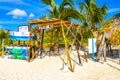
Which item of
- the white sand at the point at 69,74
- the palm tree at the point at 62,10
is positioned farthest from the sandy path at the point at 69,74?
the palm tree at the point at 62,10

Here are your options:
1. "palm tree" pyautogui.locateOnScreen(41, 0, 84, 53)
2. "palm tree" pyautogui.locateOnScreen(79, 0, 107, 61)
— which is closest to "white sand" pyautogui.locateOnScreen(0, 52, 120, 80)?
"palm tree" pyautogui.locateOnScreen(41, 0, 84, 53)

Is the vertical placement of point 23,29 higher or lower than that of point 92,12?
lower

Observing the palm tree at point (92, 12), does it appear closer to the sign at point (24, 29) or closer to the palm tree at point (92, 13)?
the palm tree at point (92, 13)

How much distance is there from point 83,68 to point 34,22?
518 centimetres

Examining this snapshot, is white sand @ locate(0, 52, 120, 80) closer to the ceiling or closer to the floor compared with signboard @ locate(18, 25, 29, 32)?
closer to the floor

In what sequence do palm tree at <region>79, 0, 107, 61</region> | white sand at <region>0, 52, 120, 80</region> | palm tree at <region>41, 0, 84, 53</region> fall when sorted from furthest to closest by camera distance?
palm tree at <region>79, 0, 107, 61</region> → palm tree at <region>41, 0, 84, 53</region> → white sand at <region>0, 52, 120, 80</region>

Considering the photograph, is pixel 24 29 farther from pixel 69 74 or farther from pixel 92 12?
pixel 69 74

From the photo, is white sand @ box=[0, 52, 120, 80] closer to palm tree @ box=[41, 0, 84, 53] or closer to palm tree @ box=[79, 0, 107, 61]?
palm tree @ box=[41, 0, 84, 53]

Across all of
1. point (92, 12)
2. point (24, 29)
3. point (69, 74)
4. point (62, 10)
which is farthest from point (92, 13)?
point (69, 74)

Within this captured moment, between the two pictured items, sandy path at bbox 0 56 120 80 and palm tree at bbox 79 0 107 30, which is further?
palm tree at bbox 79 0 107 30

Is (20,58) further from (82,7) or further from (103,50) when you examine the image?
(82,7)

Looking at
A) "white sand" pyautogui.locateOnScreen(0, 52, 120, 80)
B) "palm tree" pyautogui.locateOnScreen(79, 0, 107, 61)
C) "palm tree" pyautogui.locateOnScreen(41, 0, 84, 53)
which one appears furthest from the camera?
"palm tree" pyautogui.locateOnScreen(79, 0, 107, 61)

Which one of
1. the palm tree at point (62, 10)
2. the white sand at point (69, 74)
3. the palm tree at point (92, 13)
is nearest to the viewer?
the white sand at point (69, 74)

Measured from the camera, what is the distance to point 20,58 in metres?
19.8
